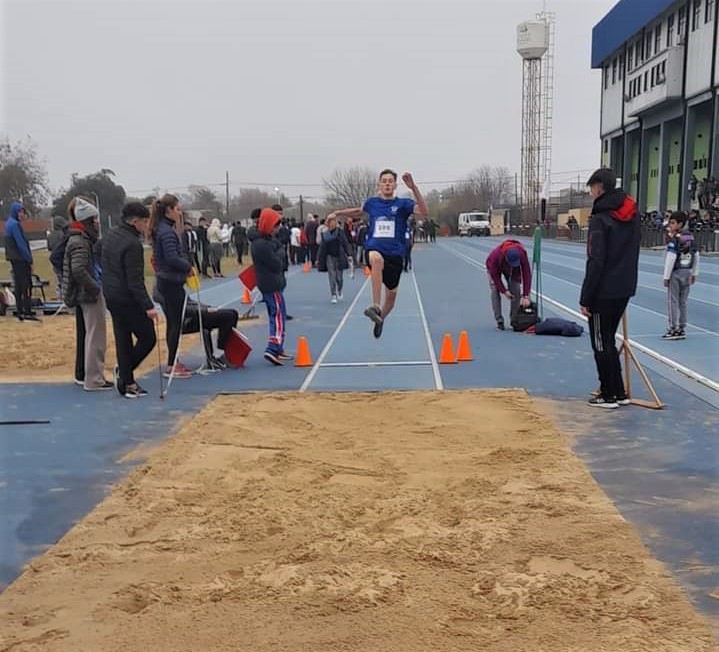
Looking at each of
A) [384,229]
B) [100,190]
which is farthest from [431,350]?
[100,190]

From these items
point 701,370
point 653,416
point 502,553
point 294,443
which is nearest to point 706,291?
point 701,370

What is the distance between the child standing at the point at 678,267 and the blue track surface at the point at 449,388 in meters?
0.41

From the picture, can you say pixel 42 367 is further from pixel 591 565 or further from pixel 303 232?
pixel 303 232

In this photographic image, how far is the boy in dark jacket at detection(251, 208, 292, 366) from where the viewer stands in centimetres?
926

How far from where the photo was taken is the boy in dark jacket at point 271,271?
9.26 m

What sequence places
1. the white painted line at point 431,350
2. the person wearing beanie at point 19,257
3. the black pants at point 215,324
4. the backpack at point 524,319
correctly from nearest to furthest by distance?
the white painted line at point 431,350
the black pants at point 215,324
the backpack at point 524,319
the person wearing beanie at point 19,257

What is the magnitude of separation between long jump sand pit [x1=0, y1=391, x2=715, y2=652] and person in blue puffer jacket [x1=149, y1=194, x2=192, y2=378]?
2.87m

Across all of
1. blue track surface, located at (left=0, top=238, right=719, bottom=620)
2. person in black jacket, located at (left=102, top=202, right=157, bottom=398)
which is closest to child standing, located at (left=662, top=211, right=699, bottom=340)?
blue track surface, located at (left=0, top=238, right=719, bottom=620)

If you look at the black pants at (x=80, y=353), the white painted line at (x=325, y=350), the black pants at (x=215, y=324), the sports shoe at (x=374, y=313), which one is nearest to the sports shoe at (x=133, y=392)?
the black pants at (x=80, y=353)

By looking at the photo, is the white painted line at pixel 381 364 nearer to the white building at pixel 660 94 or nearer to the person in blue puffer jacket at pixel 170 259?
the person in blue puffer jacket at pixel 170 259

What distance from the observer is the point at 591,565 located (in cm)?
360

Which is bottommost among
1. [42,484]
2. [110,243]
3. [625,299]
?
[42,484]

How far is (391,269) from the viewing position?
7.87 metres

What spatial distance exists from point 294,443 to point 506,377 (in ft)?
10.9
